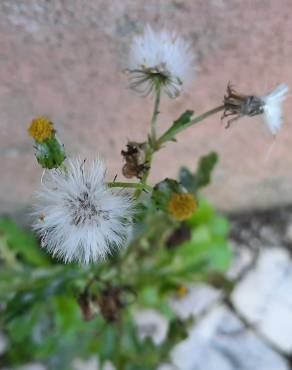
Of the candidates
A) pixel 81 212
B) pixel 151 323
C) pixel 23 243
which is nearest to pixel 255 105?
pixel 81 212

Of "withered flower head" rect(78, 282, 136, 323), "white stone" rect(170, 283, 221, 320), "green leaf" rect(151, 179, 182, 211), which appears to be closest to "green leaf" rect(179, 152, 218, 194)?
"withered flower head" rect(78, 282, 136, 323)

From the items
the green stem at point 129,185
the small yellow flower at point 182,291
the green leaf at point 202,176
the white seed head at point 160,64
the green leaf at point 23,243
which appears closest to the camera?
the green stem at point 129,185

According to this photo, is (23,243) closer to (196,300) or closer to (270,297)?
(196,300)

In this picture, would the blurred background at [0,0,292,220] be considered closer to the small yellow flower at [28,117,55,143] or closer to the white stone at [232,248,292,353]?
the small yellow flower at [28,117,55,143]

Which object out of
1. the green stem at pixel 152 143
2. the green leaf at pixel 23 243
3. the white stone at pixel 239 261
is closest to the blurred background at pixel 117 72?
the green leaf at pixel 23 243

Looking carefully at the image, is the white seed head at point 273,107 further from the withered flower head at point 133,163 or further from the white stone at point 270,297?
the white stone at point 270,297

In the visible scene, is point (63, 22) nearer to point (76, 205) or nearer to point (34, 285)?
point (76, 205)

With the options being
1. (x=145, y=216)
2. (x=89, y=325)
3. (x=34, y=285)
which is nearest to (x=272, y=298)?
(x=89, y=325)
